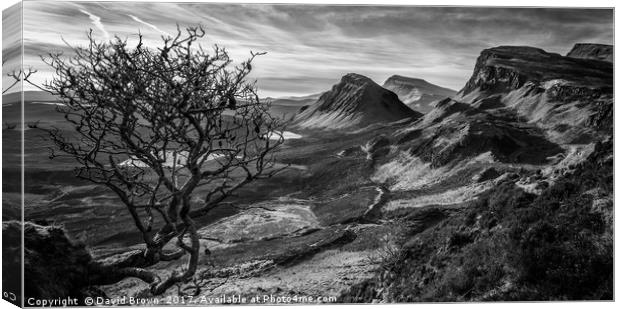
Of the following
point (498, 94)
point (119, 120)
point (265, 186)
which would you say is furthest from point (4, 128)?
point (498, 94)

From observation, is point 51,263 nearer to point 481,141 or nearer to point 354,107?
point 354,107

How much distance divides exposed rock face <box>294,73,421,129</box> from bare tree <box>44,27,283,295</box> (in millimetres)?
1664

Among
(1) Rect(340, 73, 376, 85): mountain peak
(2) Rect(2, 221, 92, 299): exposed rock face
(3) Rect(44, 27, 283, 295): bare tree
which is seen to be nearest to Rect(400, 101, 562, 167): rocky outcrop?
(1) Rect(340, 73, 376, 85): mountain peak

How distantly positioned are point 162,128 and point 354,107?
4.96m

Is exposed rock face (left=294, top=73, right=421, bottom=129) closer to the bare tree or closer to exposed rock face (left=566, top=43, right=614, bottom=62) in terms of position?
the bare tree

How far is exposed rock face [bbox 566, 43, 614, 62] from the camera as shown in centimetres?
1645

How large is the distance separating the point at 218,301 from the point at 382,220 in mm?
4127

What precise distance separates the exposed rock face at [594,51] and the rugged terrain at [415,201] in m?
0.20

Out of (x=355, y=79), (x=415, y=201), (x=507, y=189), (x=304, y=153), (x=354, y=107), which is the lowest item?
(x=415, y=201)

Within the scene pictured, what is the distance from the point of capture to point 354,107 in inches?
666

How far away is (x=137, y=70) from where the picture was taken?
1350cm

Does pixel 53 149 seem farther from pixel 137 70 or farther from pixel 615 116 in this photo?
pixel 615 116

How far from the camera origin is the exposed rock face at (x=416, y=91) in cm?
1647

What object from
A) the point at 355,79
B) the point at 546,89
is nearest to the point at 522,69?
the point at 546,89
